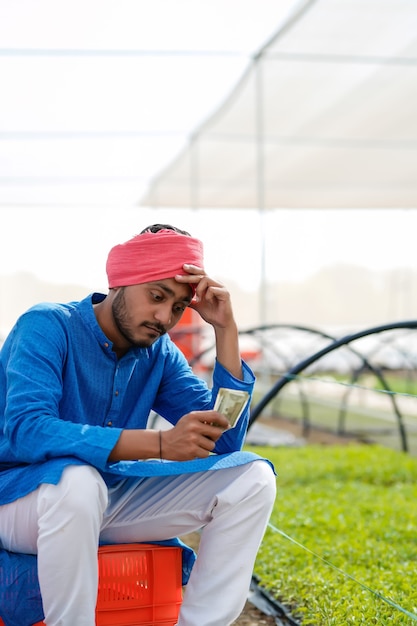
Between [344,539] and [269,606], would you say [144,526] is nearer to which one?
[269,606]

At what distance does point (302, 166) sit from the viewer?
368 inches

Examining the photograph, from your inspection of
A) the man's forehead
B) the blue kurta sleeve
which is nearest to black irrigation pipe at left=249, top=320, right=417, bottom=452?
the man's forehead

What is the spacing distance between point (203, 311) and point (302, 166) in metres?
7.15

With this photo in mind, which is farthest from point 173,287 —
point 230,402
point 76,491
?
point 76,491

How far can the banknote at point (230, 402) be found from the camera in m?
2.14

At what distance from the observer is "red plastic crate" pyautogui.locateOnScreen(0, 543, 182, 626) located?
220cm

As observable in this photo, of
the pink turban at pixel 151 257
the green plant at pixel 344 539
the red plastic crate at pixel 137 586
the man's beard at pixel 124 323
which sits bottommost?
the green plant at pixel 344 539

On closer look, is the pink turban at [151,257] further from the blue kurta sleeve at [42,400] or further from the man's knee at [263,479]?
the man's knee at [263,479]

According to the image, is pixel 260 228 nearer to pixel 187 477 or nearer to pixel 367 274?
pixel 367 274

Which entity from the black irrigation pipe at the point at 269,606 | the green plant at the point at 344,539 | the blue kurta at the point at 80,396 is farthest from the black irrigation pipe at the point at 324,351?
the blue kurta at the point at 80,396

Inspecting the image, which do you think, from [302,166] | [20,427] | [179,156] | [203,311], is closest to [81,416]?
[20,427]

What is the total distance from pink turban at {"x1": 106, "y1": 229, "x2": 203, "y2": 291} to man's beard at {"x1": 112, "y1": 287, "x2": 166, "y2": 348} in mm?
37

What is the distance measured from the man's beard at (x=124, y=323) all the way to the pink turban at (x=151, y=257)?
4 centimetres

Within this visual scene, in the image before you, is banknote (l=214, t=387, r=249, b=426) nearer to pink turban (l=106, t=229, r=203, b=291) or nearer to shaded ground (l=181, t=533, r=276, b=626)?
pink turban (l=106, t=229, r=203, b=291)
